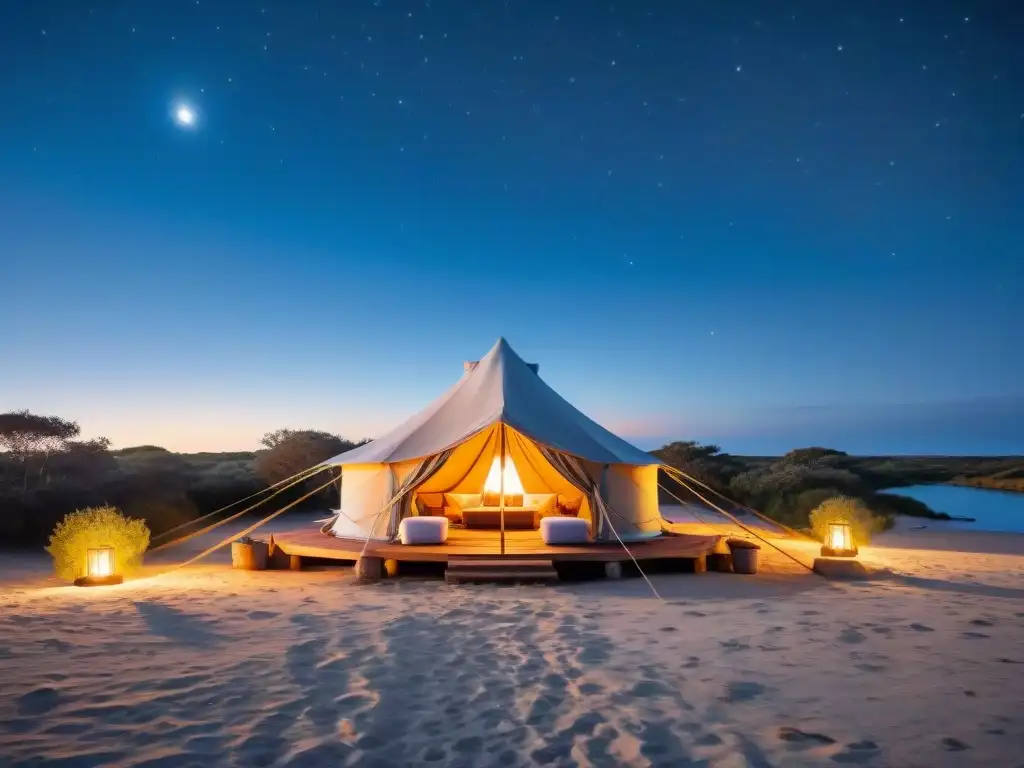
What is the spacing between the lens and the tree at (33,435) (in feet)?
47.4

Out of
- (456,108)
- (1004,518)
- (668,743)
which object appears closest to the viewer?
(668,743)

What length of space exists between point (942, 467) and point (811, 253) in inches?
1044

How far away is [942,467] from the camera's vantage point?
33031mm

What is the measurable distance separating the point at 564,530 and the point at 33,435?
13.5 meters

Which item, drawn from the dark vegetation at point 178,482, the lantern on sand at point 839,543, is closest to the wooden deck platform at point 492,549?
the lantern on sand at point 839,543

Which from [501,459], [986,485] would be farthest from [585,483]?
[986,485]

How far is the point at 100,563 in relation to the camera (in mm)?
6719

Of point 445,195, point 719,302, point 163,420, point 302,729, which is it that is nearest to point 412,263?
point 445,195

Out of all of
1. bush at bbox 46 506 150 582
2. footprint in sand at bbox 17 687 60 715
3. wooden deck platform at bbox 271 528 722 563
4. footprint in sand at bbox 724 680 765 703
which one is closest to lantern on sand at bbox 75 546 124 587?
bush at bbox 46 506 150 582

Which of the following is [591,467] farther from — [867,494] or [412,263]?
[867,494]

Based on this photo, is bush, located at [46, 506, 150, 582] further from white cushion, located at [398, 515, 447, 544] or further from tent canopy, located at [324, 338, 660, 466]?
white cushion, located at [398, 515, 447, 544]

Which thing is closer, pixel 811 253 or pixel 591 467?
pixel 591 467

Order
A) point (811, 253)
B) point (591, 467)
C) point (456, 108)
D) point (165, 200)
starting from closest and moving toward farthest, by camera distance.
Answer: point (591, 467) → point (456, 108) → point (165, 200) → point (811, 253)

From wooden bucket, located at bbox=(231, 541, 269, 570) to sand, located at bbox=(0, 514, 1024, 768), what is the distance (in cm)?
147
